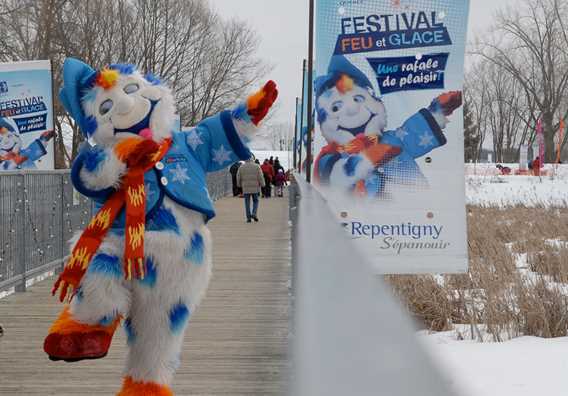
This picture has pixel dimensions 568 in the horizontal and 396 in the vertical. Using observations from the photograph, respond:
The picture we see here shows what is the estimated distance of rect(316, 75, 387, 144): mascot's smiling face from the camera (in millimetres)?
7176

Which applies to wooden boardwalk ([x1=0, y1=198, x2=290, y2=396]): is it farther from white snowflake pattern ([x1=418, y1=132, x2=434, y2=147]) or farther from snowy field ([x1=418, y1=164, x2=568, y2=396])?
white snowflake pattern ([x1=418, y1=132, x2=434, y2=147])

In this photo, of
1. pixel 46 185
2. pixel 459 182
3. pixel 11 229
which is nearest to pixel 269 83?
pixel 459 182

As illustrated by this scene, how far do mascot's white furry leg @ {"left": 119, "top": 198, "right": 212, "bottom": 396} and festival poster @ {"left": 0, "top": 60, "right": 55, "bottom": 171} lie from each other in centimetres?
896

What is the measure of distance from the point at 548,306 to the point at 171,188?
4151mm

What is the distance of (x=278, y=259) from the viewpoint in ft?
39.7

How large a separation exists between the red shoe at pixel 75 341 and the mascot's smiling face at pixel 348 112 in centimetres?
390

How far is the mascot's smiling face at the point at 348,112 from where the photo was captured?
7.18m

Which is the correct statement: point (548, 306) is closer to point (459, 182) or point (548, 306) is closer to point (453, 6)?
point (459, 182)

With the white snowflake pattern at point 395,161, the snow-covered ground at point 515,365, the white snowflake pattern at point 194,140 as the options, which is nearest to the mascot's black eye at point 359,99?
Result: the white snowflake pattern at point 395,161

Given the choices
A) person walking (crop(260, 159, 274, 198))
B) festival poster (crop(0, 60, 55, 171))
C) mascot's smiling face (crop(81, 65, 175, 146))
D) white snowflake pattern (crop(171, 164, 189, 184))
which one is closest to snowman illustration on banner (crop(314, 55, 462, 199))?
mascot's smiling face (crop(81, 65, 175, 146))

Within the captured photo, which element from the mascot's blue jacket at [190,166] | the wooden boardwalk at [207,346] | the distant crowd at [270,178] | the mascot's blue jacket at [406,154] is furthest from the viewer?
the distant crowd at [270,178]

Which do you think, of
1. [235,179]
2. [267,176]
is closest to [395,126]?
[267,176]

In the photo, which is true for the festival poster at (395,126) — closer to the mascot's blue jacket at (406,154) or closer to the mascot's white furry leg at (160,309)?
the mascot's blue jacket at (406,154)

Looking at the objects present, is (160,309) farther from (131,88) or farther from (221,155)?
(131,88)
